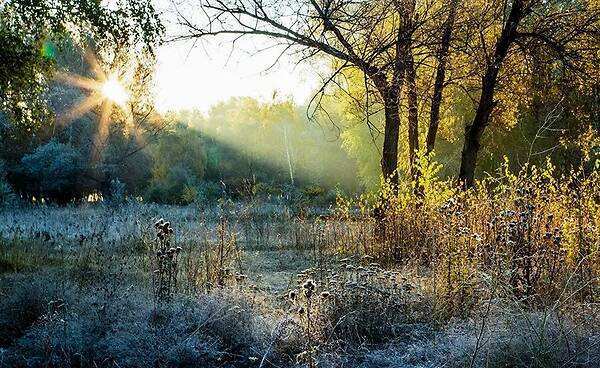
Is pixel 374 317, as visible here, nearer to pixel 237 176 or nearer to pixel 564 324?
pixel 564 324

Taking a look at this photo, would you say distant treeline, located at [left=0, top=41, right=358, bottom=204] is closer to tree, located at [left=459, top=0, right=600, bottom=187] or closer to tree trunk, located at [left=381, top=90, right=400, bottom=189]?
tree trunk, located at [left=381, top=90, right=400, bottom=189]

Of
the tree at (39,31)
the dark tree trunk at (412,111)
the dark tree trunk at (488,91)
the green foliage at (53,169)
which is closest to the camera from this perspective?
the tree at (39,31)

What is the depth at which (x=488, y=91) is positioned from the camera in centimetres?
918

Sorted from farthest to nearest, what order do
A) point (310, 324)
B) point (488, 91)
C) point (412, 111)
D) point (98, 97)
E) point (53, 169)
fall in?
1. point (98, 97)
2. point (53, 169)
3. point (412, 111)
4. point (488, 91)
5. point (310, 324)

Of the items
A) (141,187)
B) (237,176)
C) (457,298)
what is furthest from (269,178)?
(457,298)

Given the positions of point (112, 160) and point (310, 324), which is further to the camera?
point (112, 160)

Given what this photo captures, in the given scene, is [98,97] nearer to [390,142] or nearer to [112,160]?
[112,160]

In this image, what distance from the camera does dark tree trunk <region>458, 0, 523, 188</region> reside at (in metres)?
8.73

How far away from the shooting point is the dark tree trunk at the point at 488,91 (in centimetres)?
873

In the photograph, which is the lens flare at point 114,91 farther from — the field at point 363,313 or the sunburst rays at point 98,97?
the field at point 363,313

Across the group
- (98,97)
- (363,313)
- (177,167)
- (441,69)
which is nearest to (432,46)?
(441,69)

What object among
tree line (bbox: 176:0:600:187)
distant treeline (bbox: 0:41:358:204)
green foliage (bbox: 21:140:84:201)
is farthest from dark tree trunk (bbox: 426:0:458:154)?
green foliage (bbox: 21:140:84:201)

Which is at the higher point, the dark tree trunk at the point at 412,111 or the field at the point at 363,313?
the dark tree trunk at the point at 412,111

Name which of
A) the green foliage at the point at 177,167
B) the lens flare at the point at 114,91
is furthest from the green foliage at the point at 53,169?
the green foliage at the point at 177,167
